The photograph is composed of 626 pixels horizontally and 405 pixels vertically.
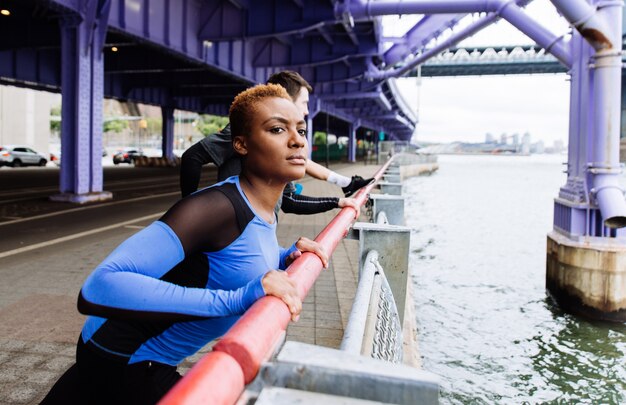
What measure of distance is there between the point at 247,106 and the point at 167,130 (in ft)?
128

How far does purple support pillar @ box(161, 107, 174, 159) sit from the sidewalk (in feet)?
96.8

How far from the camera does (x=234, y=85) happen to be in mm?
31531

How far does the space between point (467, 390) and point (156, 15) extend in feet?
47.3

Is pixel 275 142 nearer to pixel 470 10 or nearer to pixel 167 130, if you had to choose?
pixel 470 10

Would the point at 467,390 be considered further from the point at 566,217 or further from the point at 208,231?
the point at 208,231

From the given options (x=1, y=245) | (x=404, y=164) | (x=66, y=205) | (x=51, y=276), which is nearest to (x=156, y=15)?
(x=66, y=205)

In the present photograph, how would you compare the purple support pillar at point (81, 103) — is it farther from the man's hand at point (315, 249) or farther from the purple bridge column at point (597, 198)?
the man's hand at point (315, 249)

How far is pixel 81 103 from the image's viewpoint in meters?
14.0

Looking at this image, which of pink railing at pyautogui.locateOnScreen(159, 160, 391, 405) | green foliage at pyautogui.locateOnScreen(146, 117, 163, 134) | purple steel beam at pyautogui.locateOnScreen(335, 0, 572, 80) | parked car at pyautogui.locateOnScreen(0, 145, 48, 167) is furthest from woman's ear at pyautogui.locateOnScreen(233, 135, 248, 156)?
A: green foliage at pyautogui.locateOnScreen(146, 117, 163, 134)

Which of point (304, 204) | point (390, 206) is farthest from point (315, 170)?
point (304, 204)

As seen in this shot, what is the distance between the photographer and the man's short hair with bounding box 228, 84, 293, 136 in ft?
6.08

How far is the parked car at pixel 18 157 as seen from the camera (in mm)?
35562

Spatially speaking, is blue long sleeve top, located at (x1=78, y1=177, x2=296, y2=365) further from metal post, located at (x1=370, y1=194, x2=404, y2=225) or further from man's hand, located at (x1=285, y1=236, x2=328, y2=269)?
metal post, located at (x1=370, y1=194, x2=404, y2=225)

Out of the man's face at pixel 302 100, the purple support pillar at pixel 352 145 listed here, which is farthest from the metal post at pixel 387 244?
the purple support pillar at pixel 352 145
